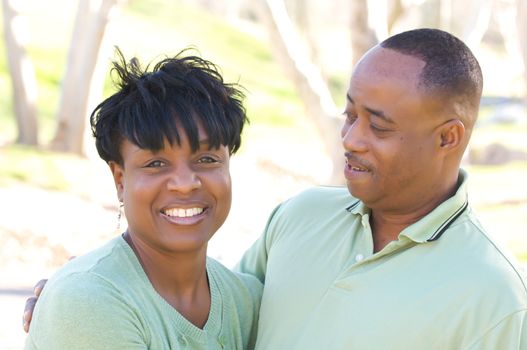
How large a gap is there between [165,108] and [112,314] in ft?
2.08

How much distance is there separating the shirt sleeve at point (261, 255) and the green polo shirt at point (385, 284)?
6cm

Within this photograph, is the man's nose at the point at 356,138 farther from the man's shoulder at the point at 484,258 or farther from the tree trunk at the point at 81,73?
the tree trunk at the point at 81,73

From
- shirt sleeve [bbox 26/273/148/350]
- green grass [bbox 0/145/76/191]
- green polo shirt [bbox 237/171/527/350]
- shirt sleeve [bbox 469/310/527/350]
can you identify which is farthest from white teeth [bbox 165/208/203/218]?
green grass [bbox 0/145/76/191]

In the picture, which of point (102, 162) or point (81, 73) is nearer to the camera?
point (81, 73)

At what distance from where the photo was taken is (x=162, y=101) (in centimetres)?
286

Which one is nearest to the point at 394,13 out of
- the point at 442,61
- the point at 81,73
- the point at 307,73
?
the point at 307,73

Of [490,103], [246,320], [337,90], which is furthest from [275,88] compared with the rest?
[246,320]

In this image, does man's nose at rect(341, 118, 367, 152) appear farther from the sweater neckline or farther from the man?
the sweater neckline

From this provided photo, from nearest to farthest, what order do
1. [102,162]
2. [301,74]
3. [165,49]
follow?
[301,74] < [102,162] < [165,49]

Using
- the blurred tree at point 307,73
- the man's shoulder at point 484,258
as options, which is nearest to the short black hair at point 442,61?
the man's shoulder at point 484,258

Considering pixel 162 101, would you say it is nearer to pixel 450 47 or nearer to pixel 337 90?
pixel 450 47

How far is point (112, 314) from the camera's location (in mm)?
2596

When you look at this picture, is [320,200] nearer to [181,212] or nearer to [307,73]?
[181,212]

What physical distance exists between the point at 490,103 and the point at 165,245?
83.3 feet
